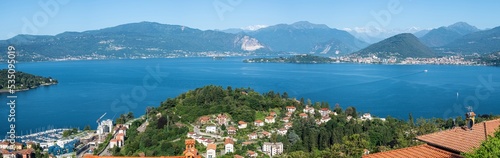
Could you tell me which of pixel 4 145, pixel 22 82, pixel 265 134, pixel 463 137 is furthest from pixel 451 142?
pixel 22 82

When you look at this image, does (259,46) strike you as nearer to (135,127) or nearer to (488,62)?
(488,62)

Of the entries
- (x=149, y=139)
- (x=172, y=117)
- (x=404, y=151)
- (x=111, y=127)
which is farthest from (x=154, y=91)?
(x=404, y=151)

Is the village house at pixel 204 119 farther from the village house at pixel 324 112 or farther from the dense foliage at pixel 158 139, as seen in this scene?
the village house at pixel 324 112

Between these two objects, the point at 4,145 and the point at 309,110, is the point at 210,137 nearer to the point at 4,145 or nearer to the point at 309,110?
the point at 309,110

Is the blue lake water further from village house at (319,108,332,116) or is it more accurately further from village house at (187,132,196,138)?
village house at (187,132,196,138)

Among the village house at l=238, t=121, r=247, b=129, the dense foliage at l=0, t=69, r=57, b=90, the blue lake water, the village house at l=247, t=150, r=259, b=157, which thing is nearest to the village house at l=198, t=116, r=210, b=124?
Result: the village house at l=238, t=121, r=247, b=129

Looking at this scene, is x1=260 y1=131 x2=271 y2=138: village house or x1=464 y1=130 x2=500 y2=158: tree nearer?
x1=464 y1=130 x2=500 y2=158: tree

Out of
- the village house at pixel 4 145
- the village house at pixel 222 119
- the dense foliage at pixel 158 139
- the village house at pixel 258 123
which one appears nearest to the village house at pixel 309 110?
the village house at pixel 258 123
